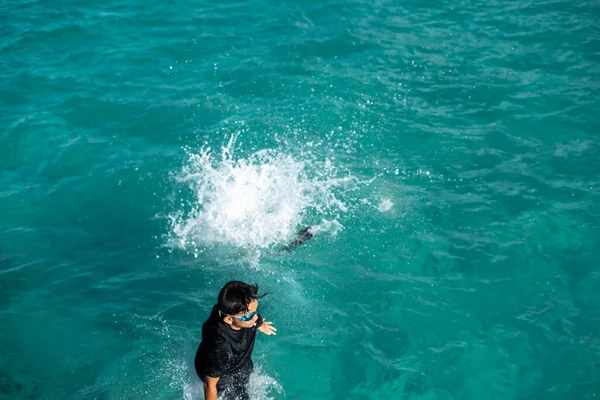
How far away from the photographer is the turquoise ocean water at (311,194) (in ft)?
28.3

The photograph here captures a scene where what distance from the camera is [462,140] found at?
1261cm

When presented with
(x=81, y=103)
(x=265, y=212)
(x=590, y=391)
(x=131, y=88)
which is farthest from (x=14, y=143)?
(x=590, y=391)

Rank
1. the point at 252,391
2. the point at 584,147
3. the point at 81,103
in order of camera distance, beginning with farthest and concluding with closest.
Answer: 1. the point at 81,103
2. the point at 584,147
3. the point at 252,391

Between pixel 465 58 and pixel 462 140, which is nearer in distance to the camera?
pixel 462 140

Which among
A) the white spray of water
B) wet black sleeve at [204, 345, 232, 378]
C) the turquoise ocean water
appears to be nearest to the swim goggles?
wet black sleeve at [204, 345, 232, 378]

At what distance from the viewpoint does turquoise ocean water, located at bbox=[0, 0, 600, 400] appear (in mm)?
8641

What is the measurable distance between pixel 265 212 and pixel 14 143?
601 cm

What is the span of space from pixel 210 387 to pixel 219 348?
458mm

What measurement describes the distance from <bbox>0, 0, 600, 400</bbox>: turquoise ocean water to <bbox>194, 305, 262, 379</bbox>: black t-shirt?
1665mm

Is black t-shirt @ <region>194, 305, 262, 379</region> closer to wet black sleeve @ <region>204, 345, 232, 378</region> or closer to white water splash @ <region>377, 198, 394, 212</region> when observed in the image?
wet black sleeve @ <region>204, 345, 232, 378</region>

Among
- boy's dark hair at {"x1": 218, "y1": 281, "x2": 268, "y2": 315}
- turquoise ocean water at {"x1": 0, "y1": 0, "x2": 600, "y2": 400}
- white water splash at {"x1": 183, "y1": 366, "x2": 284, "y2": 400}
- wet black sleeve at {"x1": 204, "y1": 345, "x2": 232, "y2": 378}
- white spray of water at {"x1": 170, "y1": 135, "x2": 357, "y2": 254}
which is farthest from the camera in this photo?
white spray of water at {"x1": 170, "y1": 135, "x2": 357, "y2": 254}

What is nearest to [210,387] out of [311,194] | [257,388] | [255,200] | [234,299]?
[234,299]

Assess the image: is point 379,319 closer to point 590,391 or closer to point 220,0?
point 590,391

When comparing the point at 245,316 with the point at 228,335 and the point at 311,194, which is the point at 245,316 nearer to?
the point at 228,335
